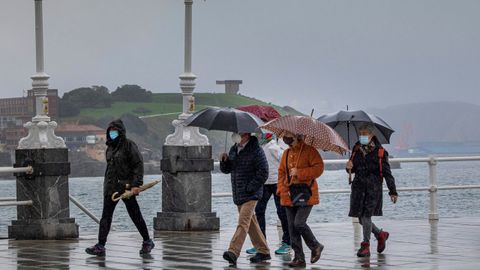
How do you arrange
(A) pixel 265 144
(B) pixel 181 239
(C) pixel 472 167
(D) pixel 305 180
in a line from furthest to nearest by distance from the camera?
1. (C) pixel 472 167
2. (B) pixel 181 239
3. (A) pixel 265 144
4. (D) pixel 305 180

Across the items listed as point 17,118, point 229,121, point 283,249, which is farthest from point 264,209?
point 17,118

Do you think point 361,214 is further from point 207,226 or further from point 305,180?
point 207,226

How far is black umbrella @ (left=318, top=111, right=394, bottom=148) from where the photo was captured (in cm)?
1556

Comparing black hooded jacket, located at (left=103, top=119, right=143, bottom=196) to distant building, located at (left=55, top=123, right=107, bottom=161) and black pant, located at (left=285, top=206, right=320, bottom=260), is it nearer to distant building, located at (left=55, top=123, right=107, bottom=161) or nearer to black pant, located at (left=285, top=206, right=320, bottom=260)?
black pant, located at (left=285, top=206, right=320, bottom=260)

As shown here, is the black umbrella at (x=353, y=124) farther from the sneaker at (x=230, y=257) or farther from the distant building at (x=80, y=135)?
the distant building at (x=80, y=135)

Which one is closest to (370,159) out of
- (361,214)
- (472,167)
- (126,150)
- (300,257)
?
(361,214)

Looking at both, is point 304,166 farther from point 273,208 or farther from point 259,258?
point 273,208

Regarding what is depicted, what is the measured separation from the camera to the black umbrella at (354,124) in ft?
51.1

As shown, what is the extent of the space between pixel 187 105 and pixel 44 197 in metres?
2.84

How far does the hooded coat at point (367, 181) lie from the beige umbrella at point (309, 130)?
0.95m

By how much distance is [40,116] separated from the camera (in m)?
18.3

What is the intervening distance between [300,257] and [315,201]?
0.66 metres

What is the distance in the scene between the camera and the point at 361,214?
15.3 meters

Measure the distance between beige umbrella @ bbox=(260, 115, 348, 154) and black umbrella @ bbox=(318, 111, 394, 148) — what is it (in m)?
1.39
